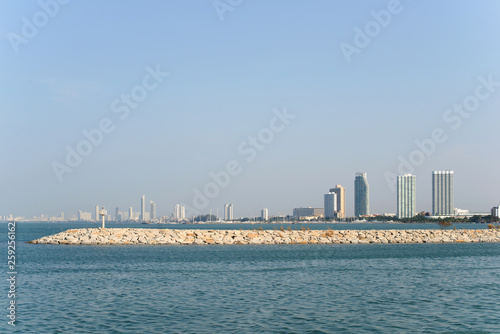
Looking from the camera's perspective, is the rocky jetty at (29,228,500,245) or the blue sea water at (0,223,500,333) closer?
the blue sea water at (0,223,500,333)

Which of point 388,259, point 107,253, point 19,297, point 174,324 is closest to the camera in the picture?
point 174,324

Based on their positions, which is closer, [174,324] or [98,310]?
[174,324]

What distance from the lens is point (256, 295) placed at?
86.8 feet

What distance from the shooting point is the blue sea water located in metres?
Answer: 19.9

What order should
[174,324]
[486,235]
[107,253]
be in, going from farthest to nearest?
[486,235] < [107,253] < [174,324]

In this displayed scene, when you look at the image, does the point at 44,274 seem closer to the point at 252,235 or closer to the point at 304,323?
the point at 304,323

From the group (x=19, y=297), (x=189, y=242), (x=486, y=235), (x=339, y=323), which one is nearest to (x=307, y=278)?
(x=339, y=323)

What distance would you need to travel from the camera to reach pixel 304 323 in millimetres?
20062

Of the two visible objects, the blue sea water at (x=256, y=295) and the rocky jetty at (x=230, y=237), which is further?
the rocky jetty at (x=230, y=237)

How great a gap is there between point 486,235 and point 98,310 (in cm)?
6893

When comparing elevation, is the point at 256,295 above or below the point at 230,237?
above

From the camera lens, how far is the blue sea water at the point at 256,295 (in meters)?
19.9

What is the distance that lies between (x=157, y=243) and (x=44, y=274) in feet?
100

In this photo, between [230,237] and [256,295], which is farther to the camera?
[230,237]
